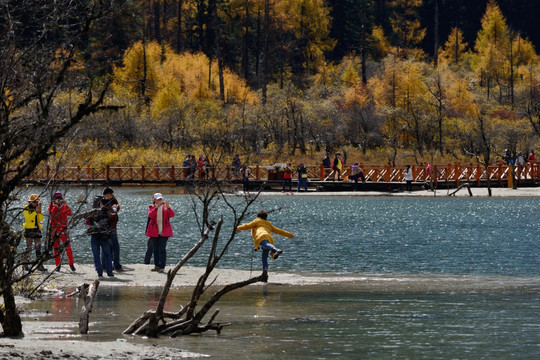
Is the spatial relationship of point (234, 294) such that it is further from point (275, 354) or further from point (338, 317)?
point (275, 354)

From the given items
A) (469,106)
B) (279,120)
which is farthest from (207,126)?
(469,106)

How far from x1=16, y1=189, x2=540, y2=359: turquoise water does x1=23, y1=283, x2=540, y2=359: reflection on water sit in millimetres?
18

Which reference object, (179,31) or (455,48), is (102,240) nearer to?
→ (179,31)

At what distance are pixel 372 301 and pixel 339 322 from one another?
274cm

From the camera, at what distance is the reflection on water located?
13430 mm

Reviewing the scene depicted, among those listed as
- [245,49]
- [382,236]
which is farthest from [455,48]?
[382,236]

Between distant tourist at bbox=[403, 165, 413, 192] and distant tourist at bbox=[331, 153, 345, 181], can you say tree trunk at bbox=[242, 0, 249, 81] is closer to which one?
distant tourist at bbox=[331, 153, 345, 181]

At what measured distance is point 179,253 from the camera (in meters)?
29.3

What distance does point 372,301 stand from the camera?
18.5 meters

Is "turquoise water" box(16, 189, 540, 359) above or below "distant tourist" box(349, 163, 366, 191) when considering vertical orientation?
below

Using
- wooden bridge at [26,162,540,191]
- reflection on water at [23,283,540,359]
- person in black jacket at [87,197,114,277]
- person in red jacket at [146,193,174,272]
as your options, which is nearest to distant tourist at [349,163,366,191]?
wooden bridge at [26,162,540,191]

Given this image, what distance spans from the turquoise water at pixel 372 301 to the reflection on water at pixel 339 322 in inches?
0.7

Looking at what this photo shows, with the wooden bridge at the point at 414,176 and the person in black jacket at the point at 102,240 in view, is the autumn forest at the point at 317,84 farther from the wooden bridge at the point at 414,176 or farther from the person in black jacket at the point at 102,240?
the person in black jacket at the point at 102,240

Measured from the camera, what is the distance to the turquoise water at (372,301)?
539 inches
